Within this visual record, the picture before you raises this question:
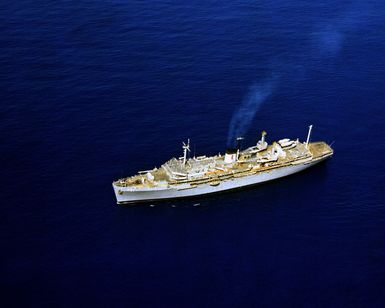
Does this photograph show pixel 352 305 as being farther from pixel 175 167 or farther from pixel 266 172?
pixel 175 167

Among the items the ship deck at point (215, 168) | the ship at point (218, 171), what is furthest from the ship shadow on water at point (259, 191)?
the ship deck at point (215, 168)

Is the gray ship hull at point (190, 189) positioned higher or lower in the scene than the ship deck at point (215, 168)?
lower

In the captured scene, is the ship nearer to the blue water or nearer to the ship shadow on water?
the ship shadow on water

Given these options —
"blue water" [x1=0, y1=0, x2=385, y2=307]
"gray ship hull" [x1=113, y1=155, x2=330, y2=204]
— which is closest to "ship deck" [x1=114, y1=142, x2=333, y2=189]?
"gray ship hull" [x1=113, y1=155, x2=330, y2=204]

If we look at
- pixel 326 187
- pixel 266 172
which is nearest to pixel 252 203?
pixel 266 172

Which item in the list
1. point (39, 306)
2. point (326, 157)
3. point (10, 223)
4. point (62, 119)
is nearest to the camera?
point (39, 306)

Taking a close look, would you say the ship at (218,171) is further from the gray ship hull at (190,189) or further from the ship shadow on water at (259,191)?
the ship shadow on water at (259,191)

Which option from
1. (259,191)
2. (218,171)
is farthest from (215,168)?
(259,191)
